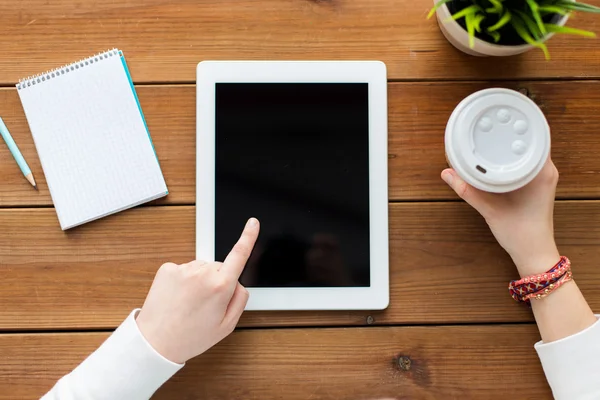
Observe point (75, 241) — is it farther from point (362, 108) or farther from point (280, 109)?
point (362, 108)

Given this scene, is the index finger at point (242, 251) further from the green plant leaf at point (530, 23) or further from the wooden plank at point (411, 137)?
the green plant leaf at point (530, 23)

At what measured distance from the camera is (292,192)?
2.29 ft

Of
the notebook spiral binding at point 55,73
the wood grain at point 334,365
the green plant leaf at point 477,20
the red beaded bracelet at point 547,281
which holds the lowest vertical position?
the wood grain at point 334,365

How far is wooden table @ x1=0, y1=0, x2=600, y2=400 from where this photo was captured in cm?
71

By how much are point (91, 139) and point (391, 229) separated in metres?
0.43

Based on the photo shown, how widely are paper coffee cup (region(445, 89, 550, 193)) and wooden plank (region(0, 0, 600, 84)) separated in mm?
125

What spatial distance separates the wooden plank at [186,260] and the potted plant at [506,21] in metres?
0.22

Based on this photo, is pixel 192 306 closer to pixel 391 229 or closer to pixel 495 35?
pixel 391 229

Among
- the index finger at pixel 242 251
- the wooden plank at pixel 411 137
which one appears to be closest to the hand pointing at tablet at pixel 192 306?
the index finger at pixel 242 251

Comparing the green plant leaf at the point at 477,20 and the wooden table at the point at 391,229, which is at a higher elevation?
the green plant leaf at the point at 477,20

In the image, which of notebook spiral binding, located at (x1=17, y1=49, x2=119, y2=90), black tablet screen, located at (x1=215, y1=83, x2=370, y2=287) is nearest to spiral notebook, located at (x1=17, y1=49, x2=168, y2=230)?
notebook spiral binding, located at (x1=17, y1=49, x2=119, y2=90)

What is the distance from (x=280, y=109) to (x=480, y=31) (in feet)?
0.88

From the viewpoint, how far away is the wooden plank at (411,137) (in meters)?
0.72

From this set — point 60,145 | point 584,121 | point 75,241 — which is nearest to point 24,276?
point 75,241
